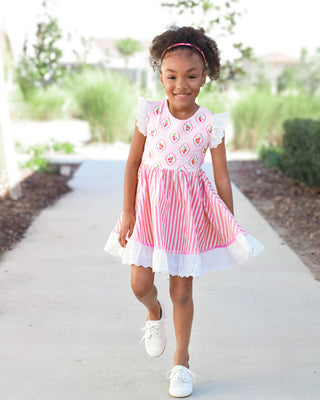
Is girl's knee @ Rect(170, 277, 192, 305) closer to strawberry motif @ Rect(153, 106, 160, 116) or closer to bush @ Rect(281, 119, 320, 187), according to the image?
strawberry motif @ Rect(153, 106, 160, 116)

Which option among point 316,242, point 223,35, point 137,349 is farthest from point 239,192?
point 137,349

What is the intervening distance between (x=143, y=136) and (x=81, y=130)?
13.6 metres

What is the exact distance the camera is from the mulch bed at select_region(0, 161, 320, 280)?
5609mm

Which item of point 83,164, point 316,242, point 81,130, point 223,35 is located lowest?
point 81,130

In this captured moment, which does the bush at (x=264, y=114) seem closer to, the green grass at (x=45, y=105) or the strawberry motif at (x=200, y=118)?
the green grass at (x=45, y=105)

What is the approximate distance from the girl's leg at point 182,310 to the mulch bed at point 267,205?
2.08 m

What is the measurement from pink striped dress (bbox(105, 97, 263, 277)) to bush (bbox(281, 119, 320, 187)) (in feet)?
15.8

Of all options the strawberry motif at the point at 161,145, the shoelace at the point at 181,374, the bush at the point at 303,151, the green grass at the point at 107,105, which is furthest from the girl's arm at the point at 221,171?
the green grass at the point at 107,105

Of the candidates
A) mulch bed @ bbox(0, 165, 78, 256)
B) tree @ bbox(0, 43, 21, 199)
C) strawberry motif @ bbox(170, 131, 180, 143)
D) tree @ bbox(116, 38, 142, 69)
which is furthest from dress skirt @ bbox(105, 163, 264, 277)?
tree @ bbox(116, 38, 142, 69)

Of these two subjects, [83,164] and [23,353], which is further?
[83,164]

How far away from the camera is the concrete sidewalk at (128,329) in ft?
9.43

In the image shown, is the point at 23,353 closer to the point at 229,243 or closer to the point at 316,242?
the point at 229,243

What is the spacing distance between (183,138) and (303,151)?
575 centimetres

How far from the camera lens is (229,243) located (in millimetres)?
2775
